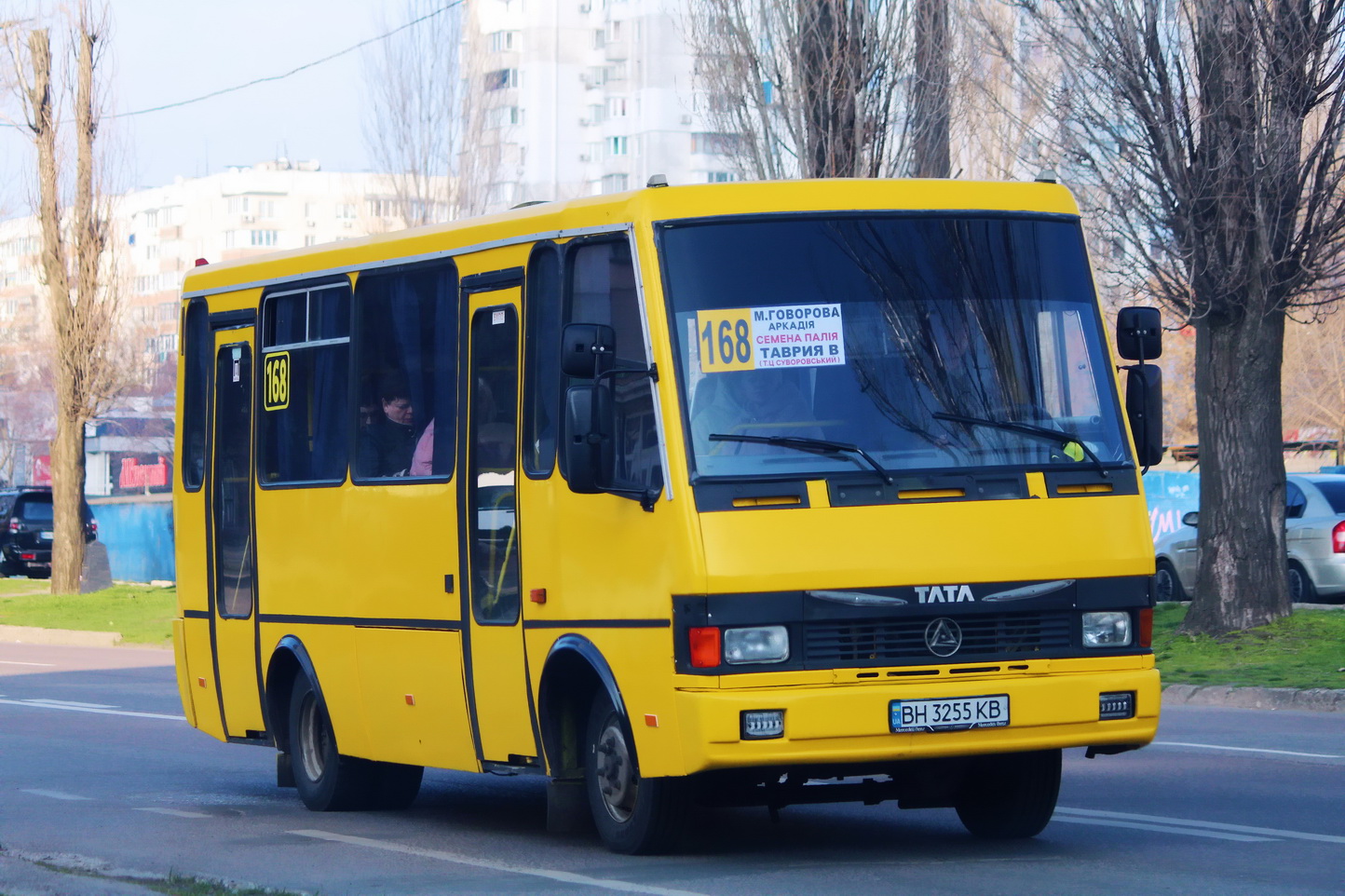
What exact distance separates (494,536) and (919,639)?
90.2 inches

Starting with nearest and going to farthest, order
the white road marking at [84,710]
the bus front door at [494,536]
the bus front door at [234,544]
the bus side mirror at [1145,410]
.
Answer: the bus side mirror at [1145,410]
the bus front door at [494,536]
the bus front door at [234,544]
the white road marking at [84,710]

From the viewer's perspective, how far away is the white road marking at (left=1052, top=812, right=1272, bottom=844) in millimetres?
9320

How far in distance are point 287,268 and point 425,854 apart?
376 cm

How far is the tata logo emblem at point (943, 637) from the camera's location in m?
8.30

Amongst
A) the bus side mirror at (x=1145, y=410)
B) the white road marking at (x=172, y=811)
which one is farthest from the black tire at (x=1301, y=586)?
the bus side mirror at (x=1145, y=410)

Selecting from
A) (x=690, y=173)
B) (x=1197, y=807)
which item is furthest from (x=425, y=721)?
(x=690, y=173)

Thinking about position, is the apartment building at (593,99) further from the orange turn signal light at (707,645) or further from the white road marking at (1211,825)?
the orange turn signal light at (707,645)

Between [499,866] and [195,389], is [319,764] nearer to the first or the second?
[195,389]

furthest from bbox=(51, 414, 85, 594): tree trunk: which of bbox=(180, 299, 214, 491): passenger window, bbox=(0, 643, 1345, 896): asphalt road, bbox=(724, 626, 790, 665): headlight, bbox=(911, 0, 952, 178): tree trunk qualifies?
bbox=(724, 626, 790, 665): headlight

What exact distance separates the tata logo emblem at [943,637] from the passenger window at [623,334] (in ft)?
3.91

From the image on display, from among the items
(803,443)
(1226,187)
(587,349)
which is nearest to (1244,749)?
(803,443)

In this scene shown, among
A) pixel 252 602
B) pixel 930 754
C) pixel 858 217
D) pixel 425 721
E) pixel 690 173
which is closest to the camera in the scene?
pixel 930 754

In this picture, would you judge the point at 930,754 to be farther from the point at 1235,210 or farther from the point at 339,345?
the point at 1235,210

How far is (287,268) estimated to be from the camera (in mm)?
11945
